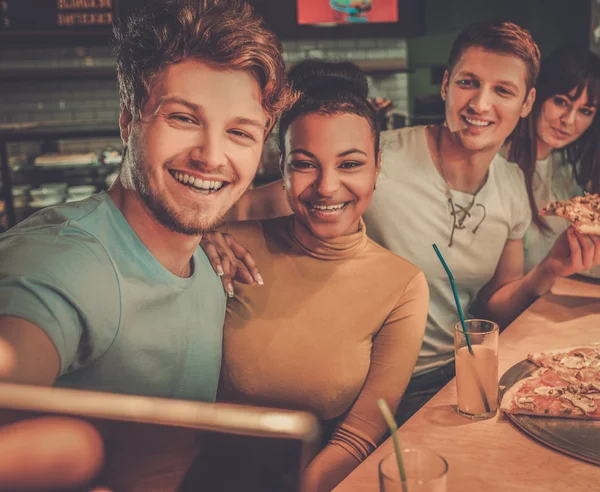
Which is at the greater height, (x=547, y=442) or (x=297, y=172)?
(x=297, y=172)

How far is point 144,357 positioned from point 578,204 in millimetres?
1703

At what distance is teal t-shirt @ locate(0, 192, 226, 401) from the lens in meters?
1.13

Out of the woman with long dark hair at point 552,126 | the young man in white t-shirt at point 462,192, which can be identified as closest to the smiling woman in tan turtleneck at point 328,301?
the young man in white t-shirt at point 462,192

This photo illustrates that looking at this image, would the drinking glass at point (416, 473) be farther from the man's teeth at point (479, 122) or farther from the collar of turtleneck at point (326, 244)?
the man's teeth at point (479, 122)

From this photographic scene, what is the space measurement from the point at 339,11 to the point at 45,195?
10.1 feet

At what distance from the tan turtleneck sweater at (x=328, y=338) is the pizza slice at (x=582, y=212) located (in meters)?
0.66

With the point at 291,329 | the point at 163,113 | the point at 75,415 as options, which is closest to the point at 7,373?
the point at 75,415

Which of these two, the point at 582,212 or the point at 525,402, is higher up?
the point at 582,212

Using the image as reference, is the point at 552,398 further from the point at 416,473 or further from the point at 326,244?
the point at 326,244

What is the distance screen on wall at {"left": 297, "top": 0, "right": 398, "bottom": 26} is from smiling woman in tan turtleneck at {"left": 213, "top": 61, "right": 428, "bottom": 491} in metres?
4.07

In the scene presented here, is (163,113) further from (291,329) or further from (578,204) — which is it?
(578,204)

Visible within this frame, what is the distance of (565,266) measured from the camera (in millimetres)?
2189

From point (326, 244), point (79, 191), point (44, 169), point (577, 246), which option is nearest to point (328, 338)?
point (326, 244)

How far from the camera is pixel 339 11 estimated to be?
18.8 ft
